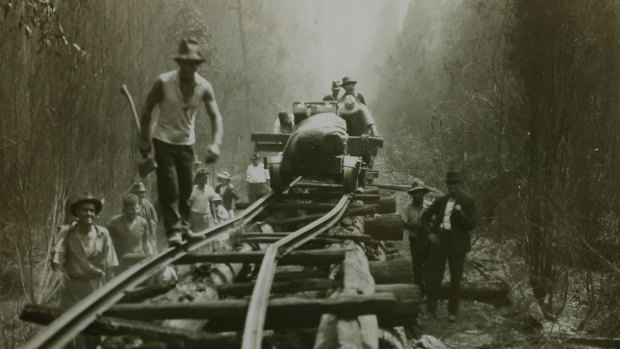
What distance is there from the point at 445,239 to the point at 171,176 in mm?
5009

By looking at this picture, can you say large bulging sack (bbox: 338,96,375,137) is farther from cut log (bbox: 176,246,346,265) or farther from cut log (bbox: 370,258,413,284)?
cut log (bbox: 176,246,346,265)

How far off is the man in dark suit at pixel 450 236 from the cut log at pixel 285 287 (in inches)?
176

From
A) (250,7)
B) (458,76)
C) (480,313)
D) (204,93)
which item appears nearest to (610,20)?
(480,313)

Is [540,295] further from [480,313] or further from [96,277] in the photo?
[96,277]

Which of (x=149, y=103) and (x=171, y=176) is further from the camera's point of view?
(x=171, y=176)

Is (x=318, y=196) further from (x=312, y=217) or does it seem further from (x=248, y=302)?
(x=248, y=302)

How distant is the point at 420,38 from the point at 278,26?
36.2 ft

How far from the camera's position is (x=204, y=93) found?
16.2 ft

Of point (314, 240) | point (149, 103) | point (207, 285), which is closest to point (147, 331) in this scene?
point (207, 285)

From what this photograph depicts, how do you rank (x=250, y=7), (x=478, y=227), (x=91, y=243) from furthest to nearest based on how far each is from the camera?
(x=250, y=7)
(x=478, y=227)
(x=91, y=243)

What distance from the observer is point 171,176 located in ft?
16.6

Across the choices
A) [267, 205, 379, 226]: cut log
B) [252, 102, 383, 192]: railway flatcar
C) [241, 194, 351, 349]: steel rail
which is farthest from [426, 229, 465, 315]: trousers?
[241, 194, 351, 349]: steel rail

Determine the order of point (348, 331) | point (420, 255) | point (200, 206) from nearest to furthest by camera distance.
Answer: point (348, 331) → point (420, 255) → point (200, 206)

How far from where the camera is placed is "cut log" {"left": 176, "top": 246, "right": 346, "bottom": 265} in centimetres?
468
